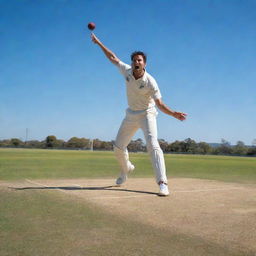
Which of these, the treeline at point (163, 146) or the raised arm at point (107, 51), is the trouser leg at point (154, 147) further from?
the treeline at point (163, 146)

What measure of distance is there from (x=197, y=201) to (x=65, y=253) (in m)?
3.16

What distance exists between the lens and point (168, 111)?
616cm

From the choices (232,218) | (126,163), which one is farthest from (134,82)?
(232,218)

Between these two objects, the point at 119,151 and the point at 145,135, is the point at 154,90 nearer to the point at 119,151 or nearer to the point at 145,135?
the point at 145,135

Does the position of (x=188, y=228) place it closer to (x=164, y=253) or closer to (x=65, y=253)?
(x=164, y=253)

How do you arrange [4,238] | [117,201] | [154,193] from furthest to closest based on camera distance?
[154,193] → [117,201] → [4,238]

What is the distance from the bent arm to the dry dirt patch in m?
1.37

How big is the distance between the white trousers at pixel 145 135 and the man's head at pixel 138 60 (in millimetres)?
837

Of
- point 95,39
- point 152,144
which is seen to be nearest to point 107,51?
point 95,39

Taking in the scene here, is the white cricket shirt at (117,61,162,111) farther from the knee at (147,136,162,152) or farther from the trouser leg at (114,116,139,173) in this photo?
the knee at (147,136,162,152)

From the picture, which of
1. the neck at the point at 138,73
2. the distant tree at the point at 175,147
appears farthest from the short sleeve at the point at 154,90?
the distant tree at the point at 175,147

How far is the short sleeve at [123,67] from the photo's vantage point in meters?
6.51

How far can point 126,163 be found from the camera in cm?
705

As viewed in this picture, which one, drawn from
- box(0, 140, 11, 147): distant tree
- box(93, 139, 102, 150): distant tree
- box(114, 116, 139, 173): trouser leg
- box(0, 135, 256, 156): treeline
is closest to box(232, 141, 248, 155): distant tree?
box(0, 135, 256, 156): treeline
